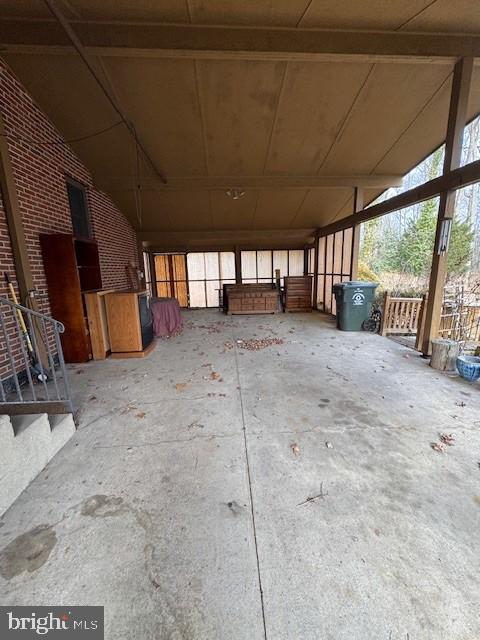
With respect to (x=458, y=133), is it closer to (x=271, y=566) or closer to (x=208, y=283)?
(x=271, y=566)

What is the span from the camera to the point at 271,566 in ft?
4.44

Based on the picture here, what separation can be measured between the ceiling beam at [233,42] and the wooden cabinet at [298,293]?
598 cm

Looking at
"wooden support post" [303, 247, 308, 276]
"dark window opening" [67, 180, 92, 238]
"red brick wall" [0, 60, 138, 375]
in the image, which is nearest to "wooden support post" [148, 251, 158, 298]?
"dark window opening" [67, 180, 92, 238]

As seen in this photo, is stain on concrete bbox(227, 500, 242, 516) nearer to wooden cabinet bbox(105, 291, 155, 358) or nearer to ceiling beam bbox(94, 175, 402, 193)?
wooden cabinet bbox(105, 291, 155, 358)

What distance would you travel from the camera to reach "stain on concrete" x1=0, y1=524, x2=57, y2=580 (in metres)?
1.35

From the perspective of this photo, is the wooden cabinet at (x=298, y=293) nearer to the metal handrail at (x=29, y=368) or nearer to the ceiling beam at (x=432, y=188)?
the ceiling beam at (x=432, y=188)

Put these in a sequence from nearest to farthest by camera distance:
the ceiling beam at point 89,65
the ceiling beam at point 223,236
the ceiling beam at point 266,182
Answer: the ceiling beam at point 89,65 < the ceiling beam at point 266,182 < the ceiling beam at point 223,236

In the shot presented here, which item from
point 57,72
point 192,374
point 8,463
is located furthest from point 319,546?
point 57,72

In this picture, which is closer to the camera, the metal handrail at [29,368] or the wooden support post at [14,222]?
the metal handrail at [29,368]

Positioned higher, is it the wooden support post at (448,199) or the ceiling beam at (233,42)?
the ceiling beam at (233,42)

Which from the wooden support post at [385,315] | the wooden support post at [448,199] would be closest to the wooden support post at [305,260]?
the wooden support post at [385,315]

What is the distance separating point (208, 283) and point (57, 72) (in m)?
8.24

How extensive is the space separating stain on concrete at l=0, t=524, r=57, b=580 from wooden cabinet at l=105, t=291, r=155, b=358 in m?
3.31
